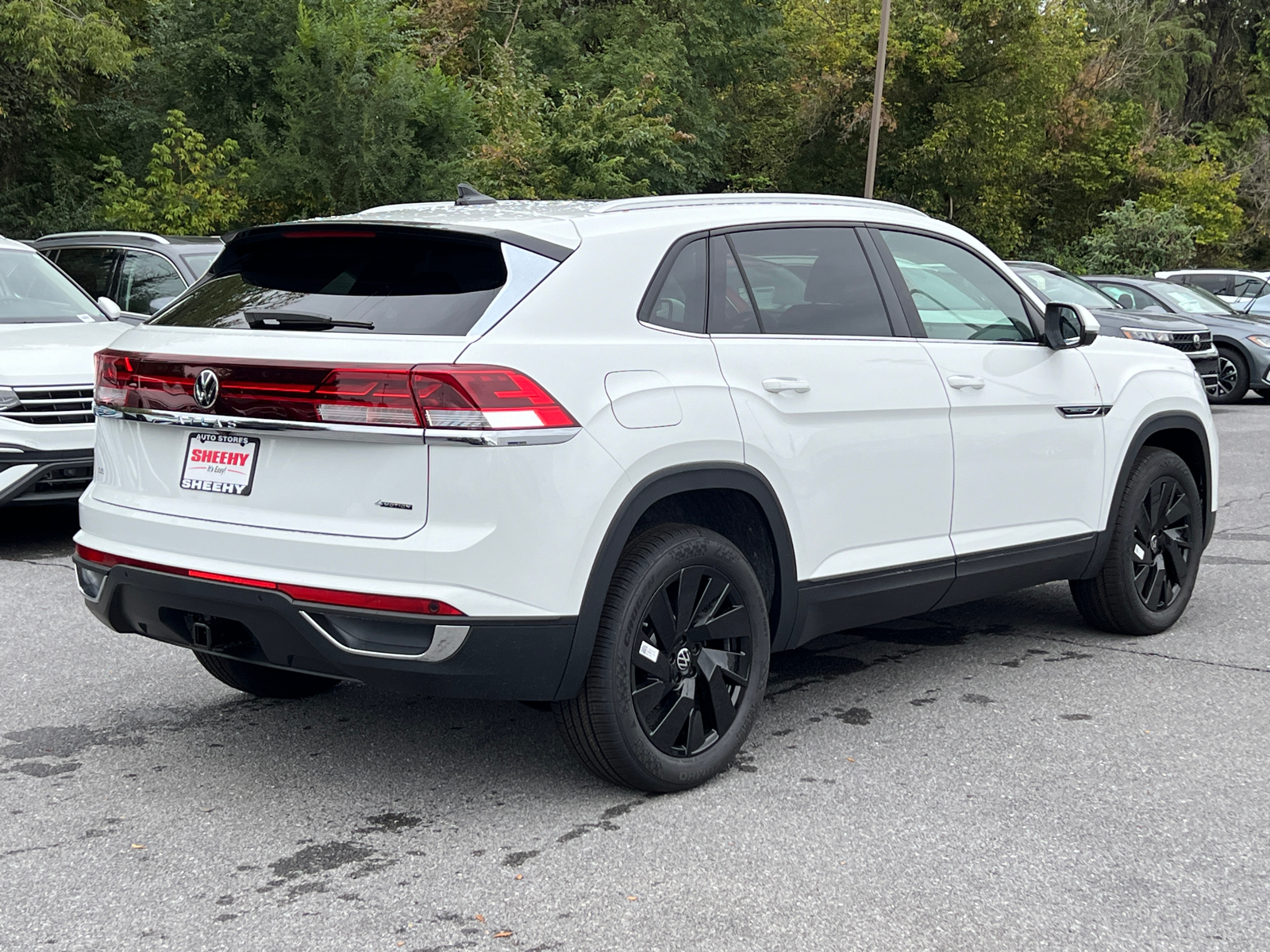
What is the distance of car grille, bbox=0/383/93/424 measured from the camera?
25.3 ft

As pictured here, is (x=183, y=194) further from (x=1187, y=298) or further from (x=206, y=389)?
(x=206, y=389)

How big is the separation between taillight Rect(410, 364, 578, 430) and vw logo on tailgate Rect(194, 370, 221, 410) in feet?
2.16

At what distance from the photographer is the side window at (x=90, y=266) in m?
11.6

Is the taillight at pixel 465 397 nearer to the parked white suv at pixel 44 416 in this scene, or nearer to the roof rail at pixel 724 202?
the roof rail at pixel 724 202

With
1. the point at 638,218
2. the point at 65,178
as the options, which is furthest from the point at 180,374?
the point at 65,178

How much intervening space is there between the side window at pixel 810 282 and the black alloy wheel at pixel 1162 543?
6.16 ft

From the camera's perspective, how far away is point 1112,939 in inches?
126

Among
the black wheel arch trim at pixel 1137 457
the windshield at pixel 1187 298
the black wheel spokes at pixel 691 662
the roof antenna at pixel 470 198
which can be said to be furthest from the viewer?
the windshield at pixel 1187 298

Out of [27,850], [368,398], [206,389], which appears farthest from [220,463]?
[27,850]

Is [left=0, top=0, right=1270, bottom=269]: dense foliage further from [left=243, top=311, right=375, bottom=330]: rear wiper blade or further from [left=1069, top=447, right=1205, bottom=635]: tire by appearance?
[left=243, top=311, right=375, bottom=330]: rear wiper blade

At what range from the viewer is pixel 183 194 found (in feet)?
68.1

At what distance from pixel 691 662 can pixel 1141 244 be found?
32862mm

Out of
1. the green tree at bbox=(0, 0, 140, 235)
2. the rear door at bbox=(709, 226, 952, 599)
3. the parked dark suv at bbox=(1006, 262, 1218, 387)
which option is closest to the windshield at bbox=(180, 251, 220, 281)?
the rear door at bbox=(709, 226, 952, 599)

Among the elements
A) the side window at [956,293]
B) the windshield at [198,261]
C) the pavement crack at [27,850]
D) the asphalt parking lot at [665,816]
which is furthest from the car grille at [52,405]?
the side window at [956,293]
